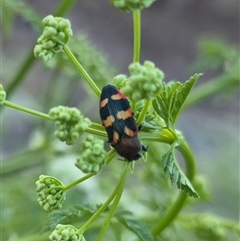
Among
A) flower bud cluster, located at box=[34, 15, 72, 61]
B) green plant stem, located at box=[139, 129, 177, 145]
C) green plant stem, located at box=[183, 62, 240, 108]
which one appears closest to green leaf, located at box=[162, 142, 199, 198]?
green plant stem, located at box=[139, 129, 177, 145]

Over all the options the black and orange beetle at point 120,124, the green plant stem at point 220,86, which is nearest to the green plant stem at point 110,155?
the black and orange beetle at point 120,124

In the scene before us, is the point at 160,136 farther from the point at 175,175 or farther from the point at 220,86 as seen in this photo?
the point at 220,86

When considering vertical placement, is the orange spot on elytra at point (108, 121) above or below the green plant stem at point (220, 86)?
below

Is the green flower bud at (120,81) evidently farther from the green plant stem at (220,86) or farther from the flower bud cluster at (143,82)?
the green plant stem at (220,86)

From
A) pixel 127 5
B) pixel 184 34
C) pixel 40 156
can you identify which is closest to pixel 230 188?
pixel 40 156

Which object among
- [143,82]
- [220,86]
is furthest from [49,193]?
[220,86]

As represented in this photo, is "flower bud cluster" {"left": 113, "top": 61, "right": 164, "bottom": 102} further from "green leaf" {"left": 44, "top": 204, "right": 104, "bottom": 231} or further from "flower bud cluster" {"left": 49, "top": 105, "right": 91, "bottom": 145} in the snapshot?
"green leaf" {"left": 44, "top": 204, "right": 104, "bottom": 231}

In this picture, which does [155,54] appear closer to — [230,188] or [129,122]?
[230,188]
